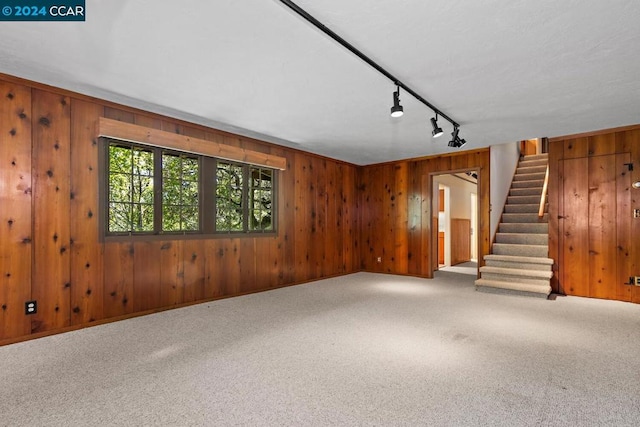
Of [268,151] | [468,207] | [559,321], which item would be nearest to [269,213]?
[268,151]

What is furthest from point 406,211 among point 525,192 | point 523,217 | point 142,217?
point 142,217

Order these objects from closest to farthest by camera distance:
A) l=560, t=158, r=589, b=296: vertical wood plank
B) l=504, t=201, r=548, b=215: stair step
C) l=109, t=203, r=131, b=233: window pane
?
l=109, t=203, r=131, b=233: window pane → l=560, t=158, r=589, b=296: vertical wood plank → l=504, t=201, r=548, b=215: stair step

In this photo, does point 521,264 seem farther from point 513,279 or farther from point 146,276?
point 146,276

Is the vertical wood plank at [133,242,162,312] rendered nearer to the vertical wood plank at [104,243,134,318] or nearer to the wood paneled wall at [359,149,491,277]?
the vertical wood plank at [104,243,134,318]

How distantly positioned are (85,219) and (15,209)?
1.69 ft

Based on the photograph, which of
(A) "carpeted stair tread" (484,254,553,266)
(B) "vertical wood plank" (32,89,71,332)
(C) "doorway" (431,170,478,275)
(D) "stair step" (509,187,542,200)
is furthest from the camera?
(C) "doorway" (431,170,478,275)

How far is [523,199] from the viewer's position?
21.3 ft

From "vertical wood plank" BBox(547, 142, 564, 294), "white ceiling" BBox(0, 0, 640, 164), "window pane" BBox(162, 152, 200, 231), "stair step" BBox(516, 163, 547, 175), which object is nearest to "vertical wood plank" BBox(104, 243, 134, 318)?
"window pane" BBox(162, 152, 200, 231)

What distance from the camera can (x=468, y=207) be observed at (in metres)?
9.48

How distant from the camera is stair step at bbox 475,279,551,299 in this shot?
4426 mm

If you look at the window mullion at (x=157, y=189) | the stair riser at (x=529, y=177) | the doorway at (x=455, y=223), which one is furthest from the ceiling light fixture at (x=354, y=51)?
the stair riser at (x=529, y=177)

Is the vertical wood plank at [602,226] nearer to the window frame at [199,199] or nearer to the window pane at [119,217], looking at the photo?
the window frame at [199,199]

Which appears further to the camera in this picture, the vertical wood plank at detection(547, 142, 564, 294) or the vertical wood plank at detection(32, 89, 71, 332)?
the vertical wood plank at detection(547, 142, 564, 294)

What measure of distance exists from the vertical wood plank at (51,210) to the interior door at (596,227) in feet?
20.3
